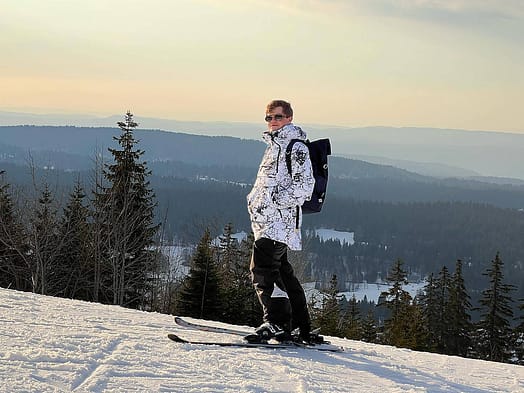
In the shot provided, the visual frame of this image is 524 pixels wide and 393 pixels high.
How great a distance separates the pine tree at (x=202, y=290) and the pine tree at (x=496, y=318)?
17.2 meters

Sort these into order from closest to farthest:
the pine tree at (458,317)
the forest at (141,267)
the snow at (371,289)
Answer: the forest at (141,267) < the pine tree at (458,317) < the snow at (371,289)

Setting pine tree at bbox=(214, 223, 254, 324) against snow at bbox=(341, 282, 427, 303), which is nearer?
pine tree at bbox=(214, 223, 254, 324)

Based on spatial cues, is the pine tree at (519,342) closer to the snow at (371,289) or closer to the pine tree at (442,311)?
the pine tree at (442,311)

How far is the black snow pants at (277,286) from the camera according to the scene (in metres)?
5.00

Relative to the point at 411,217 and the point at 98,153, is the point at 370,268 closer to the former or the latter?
the point at 411,217

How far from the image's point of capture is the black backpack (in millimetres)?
4850

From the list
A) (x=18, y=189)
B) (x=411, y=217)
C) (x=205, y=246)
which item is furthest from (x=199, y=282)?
(x=411, y=217)

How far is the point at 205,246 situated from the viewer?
80.7 ft

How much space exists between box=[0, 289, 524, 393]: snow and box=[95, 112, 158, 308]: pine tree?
18.6 metres

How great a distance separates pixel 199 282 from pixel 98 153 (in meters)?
7.07

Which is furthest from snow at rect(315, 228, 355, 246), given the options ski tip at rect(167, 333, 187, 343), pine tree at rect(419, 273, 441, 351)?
ski tip at rect(167, 333, 187, 343)

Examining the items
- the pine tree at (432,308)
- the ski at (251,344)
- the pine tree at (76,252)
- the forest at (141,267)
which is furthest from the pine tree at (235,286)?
the ski at (251,344)

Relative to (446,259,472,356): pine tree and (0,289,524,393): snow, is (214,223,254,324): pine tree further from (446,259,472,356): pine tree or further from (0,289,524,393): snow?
(0,289,524,393): snow

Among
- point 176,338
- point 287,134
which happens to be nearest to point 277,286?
point 176,338
